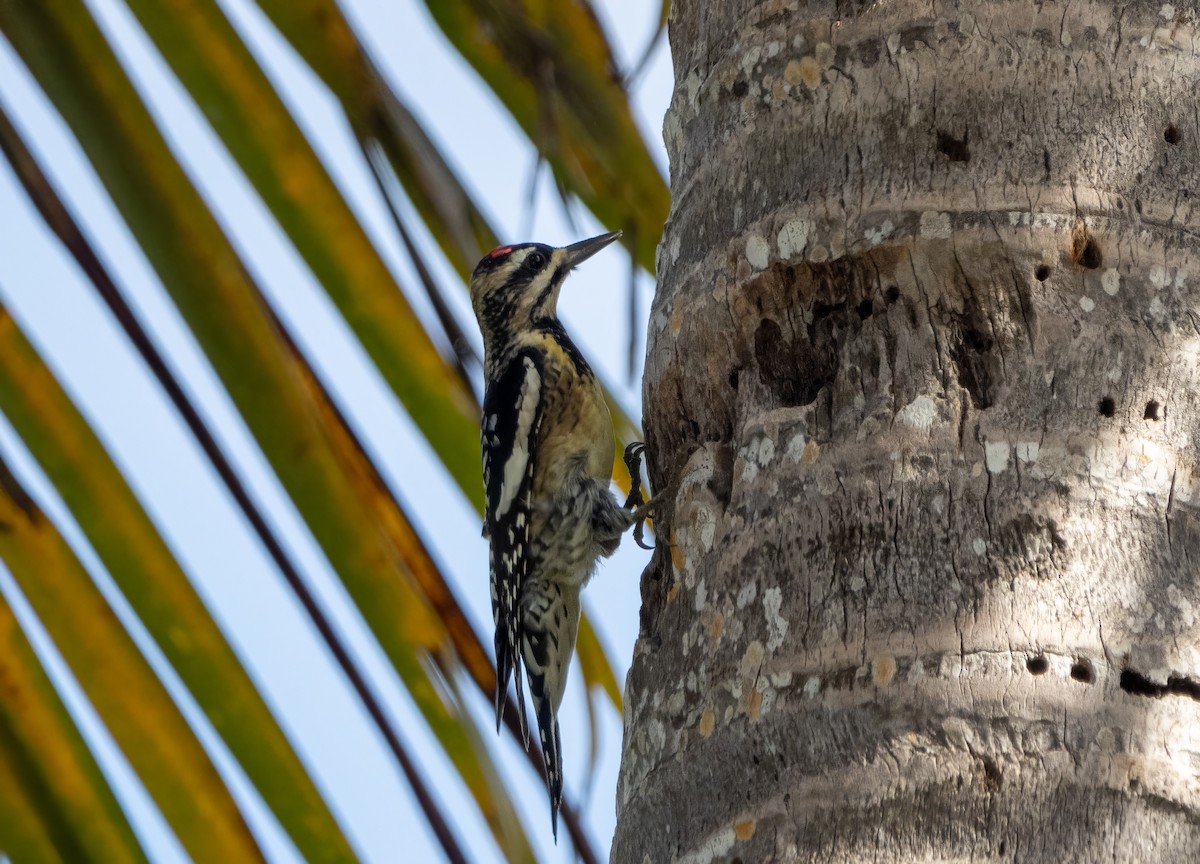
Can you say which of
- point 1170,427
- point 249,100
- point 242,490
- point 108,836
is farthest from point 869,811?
point 249,100

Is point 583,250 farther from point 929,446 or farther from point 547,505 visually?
point 929,446

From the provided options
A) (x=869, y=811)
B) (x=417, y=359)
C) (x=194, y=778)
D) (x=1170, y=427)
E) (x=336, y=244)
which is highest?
(x=336, y=244)

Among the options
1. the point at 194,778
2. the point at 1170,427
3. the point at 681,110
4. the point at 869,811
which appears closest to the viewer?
the point at 869,811

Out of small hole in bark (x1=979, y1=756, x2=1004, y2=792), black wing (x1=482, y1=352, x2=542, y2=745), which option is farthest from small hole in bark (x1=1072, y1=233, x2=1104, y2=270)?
black wing (x1=482, y1=352, x2=542, y2=745)

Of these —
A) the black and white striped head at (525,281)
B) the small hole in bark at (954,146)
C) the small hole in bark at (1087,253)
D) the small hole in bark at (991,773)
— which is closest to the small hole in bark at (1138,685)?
the small hole in bark at (991,773)

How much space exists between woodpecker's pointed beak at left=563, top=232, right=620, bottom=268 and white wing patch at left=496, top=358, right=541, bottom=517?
0.61 meters

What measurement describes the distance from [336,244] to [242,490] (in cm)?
50

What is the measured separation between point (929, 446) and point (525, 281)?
114 inches

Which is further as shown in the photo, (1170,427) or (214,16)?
(214,16)

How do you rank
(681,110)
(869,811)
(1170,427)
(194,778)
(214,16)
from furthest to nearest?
(681,110) < (214,16) < (194,778) < (1170,427) < (869,811)

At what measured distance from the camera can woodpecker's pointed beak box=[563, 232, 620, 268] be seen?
500 cm

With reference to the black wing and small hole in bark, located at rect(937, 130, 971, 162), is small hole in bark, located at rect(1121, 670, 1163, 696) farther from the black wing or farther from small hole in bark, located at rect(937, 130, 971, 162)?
the black wing

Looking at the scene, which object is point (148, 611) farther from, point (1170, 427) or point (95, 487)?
point (1170, 427)

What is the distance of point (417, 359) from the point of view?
2492mm
